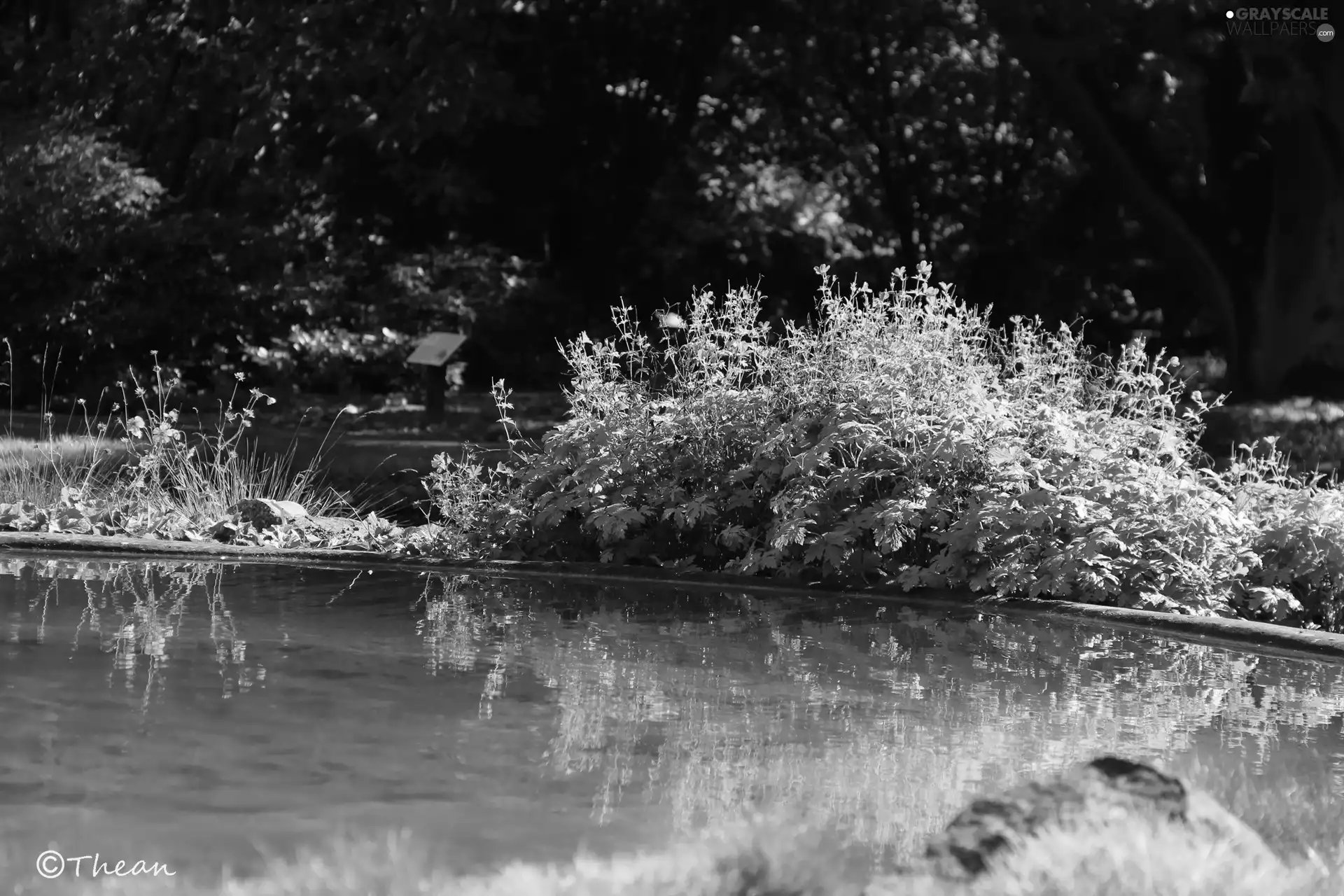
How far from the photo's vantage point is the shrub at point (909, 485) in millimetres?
6598

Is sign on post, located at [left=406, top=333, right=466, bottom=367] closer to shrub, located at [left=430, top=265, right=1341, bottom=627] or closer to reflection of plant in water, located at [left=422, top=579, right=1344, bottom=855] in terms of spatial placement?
shrub, located at [left=430, top=265, right=1341, bottom=627]

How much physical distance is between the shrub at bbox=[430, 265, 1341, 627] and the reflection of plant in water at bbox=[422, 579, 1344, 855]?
0.52 m

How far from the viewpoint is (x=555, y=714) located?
4.41 metres

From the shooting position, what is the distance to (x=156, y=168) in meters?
18.5

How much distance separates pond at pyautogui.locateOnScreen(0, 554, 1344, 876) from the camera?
3.43 meters

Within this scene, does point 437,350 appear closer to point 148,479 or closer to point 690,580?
point 148,479

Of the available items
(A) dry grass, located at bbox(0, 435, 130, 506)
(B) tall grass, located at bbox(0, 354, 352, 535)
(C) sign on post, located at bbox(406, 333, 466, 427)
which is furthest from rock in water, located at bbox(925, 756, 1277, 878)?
(C) sign on post, located at bbox(406, 333, 466, 427)

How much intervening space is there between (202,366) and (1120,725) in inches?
577

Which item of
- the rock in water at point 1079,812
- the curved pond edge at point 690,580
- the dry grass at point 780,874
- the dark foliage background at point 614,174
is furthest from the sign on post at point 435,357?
the rock in water at point 1079,812

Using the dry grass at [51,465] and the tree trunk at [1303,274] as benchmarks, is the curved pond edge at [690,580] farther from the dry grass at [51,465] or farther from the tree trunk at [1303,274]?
the tree trunk at [1303,274]

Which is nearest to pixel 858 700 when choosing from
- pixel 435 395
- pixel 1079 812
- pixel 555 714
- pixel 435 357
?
pixel 555 714

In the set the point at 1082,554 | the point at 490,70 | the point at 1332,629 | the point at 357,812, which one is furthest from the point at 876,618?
the point at 490,70

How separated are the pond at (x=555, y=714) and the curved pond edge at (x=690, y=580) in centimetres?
11

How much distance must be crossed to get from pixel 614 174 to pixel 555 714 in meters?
16.5
